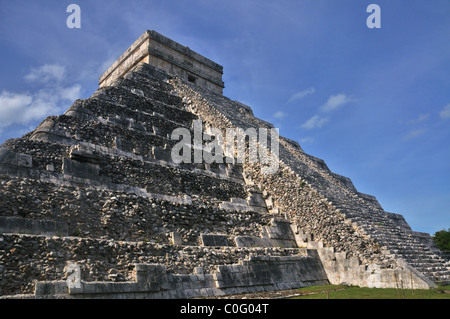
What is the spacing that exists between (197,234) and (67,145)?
407cm

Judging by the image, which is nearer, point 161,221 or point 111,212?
point 111,212

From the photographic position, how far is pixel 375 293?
8.45m

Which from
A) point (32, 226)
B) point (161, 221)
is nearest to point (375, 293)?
point (161, 221)

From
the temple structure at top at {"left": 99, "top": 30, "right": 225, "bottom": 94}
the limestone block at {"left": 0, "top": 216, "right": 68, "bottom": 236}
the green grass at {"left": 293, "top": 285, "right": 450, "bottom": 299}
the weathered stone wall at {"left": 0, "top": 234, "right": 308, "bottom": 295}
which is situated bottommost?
the green grass at {"left": 293, "top": 285, "right": 450, "bottom": 299}

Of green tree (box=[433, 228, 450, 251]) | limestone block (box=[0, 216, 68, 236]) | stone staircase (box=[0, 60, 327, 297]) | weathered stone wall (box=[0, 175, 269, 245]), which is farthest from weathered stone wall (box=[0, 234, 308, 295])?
green tree (box=[433, 228, 450, 251])

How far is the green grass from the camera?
783 cm

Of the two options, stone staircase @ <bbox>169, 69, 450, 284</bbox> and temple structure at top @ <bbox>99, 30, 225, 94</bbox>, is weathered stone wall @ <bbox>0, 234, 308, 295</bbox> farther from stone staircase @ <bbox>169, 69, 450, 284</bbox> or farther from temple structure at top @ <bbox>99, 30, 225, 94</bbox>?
temple structure at top @ <bbox>99, 30, 225, 94</bbox>

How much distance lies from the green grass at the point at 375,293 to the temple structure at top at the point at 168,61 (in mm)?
14220

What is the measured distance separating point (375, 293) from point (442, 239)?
1009 inches

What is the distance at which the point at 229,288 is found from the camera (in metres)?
8.36

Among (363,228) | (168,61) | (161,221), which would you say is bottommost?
(363,228)

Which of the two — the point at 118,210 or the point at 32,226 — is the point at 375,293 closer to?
the point at 118,210

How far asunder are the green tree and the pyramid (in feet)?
64.6
